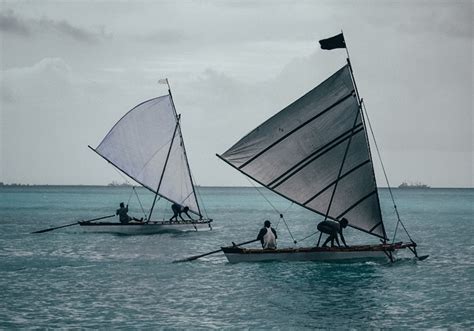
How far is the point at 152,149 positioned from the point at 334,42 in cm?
2586

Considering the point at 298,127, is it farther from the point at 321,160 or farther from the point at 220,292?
the point at 220,292

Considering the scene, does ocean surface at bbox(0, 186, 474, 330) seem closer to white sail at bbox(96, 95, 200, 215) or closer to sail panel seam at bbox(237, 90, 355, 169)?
sail panel seam at bbox(237, 90, 355, 169)

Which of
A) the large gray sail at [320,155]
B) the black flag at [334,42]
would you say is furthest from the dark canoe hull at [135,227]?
the black flag at [334,42]

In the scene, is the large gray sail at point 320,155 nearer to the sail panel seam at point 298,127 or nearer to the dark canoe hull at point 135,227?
the sail panel seam at point 298,127

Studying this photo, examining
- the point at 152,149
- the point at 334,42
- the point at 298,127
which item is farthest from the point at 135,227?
the point at 334,42

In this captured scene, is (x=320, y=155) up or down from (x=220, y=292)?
up

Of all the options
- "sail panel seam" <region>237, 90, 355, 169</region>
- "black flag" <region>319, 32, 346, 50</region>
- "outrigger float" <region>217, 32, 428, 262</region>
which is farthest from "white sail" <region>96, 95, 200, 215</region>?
"black flag" <region>319, 32, 346, 50</region>

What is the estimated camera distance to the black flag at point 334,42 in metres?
34.7

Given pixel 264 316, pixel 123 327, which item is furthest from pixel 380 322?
pixel 123 327

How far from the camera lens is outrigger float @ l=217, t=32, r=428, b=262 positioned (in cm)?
3350

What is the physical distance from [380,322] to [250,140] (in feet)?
38.4

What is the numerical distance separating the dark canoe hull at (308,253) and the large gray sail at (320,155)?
4.00 ft

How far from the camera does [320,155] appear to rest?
34750mm

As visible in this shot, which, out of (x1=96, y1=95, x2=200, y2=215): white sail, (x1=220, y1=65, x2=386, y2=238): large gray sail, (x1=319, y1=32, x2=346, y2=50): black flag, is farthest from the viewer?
(x1=96, y1=95, x2=200, y2=215): white sail
